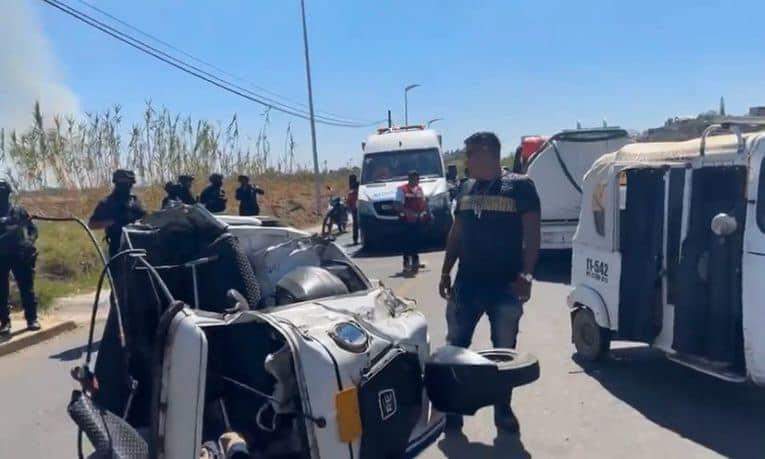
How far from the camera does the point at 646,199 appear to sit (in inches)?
241

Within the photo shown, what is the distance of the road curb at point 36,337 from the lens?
8.36 meters

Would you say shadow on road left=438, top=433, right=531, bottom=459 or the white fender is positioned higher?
the white fender

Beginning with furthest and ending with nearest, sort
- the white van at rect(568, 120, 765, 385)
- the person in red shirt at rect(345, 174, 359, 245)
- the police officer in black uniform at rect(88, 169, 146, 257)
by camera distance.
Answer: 1. the person in red shirt at rect(345, 174, 359, 245)
2. the police officer in black uniform at rect(88, 169, 146, 257)
3. the white van at rect(568, 120, 765, 385)

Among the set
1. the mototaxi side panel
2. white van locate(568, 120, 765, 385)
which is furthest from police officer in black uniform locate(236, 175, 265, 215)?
white van locate(568, 120, 765, 385)

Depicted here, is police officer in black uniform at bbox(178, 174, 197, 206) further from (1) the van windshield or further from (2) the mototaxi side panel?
(1) the van windshield

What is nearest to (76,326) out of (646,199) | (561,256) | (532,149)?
(646,199)

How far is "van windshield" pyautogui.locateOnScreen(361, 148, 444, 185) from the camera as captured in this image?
18.4 m

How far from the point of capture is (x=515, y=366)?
3.71 meters

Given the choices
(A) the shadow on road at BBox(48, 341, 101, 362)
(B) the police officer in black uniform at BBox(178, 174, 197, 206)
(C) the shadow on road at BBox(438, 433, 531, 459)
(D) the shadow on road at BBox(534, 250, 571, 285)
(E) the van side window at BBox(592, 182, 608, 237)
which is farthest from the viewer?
(D) the shadow on road at BBox(534, 250, 571, 285)

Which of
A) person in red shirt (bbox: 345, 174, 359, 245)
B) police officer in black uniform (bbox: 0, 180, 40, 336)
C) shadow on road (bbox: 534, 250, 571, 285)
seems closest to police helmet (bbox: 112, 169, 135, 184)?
police officer in black uniform (bbox: 0, 180, 40, 336)

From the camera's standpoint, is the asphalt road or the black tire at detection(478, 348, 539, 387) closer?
the black tire at detection(478, 348, 539, 387)

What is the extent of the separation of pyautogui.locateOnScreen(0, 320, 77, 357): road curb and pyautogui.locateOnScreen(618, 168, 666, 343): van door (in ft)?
20.3

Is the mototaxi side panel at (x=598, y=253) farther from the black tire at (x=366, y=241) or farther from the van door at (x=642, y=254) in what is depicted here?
the black tire at (x=366, y=241)

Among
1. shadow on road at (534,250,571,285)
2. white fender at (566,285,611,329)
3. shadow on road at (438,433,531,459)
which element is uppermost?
white fender at (566,285,611,329)
